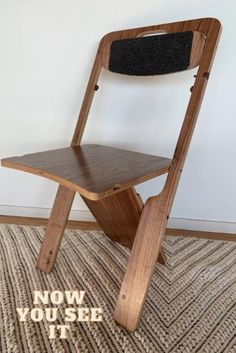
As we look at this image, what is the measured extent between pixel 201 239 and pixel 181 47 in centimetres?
54

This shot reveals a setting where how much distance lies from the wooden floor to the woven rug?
0.03 metres

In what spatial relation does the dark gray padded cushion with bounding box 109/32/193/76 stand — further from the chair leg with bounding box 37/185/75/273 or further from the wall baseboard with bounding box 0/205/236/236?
the wall baseboard with bounding box 0/205/236/236

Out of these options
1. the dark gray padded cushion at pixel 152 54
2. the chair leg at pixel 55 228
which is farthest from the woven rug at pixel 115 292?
the dark gray padded cushion at pixel 152 54

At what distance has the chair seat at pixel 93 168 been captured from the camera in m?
0.44

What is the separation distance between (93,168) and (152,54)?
0.30 meters

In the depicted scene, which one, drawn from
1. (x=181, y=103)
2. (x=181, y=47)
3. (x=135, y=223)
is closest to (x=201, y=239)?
(x=135, y=223)

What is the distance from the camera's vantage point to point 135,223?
667mm

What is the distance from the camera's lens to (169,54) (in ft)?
2.01

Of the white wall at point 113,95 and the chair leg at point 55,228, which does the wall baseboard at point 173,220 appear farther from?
the chair leg at point 55,228

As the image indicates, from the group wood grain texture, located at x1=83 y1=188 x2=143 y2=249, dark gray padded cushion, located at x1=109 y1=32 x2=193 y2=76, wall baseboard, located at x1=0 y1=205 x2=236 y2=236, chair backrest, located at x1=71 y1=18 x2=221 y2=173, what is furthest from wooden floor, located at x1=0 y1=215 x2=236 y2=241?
dark gray padded cushion, located at x1=109 y1=32 x2=193 y2=76

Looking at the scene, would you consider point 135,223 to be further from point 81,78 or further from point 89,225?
point 81,78

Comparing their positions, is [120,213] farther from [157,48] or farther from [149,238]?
[157,48]

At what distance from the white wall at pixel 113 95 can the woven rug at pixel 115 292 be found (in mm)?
203

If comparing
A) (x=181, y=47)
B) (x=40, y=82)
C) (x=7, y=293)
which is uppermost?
(x=181, y=47)
